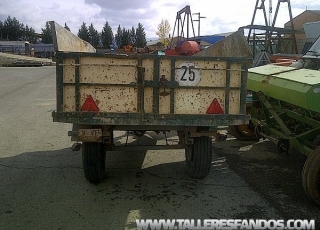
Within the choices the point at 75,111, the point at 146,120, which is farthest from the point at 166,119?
the point at 75,111

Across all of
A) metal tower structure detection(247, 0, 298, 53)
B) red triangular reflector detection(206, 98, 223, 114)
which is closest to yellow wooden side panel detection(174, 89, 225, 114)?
red triangular reflector detection(206, 98, 223, 114)

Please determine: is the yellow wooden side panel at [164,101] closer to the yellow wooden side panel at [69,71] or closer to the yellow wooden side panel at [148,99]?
the yellow wooden side panel at [148,99]

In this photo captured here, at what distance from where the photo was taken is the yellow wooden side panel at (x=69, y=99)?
4336mm

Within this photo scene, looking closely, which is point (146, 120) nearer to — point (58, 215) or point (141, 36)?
point (58, 215)

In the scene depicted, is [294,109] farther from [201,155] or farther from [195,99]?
[195,99]

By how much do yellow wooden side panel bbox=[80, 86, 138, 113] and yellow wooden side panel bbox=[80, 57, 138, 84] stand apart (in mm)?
86

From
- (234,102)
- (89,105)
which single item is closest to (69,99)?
(89,105)

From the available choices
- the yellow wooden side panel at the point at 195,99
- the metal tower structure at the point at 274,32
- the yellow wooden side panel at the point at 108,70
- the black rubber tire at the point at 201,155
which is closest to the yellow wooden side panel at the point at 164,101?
the yellow wooden side panel at the point at 195,99

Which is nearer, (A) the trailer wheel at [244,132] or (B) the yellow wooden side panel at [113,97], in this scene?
(B) the yellow wooden side panel at [113,97]

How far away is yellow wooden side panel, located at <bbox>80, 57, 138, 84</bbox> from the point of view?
429 cm

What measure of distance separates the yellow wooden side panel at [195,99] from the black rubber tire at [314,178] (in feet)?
3.97

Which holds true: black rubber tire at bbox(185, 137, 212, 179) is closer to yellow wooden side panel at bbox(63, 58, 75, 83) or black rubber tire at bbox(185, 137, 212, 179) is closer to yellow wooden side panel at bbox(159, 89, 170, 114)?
yellow wooden side panel at bbox(159, 89, 170, 114)

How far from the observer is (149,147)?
495 centimetres

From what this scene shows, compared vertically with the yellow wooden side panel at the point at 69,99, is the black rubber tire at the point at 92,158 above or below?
below
